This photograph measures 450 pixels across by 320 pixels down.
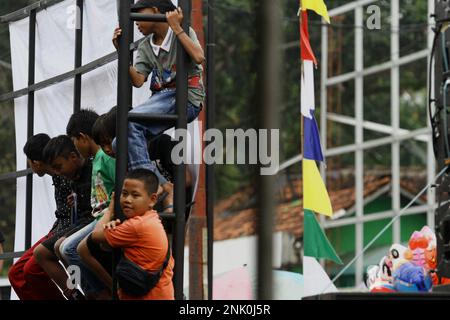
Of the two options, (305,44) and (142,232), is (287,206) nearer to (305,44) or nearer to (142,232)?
(305,44)

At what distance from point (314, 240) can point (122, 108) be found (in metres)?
2.87

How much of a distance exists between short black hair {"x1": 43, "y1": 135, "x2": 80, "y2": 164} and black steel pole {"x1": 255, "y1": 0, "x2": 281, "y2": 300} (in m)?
4.42

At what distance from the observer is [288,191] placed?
23.4 meters

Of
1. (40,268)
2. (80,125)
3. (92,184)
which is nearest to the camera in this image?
(92,184)

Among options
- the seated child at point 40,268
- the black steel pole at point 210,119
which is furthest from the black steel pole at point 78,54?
the black steel pole at point 210,119

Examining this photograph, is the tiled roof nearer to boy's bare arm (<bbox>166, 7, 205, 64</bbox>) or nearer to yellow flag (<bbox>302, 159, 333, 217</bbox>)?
yellow flag (<bbox>302, 159, 333, 217</bbox>)

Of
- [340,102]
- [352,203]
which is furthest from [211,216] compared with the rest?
[340,102]

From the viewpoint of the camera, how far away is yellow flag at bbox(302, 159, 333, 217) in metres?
8.73

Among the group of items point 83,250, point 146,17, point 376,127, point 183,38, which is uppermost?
point 376,127

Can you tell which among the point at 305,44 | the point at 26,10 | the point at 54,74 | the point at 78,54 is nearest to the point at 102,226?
the point at 78,54

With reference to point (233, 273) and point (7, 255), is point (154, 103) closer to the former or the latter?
point (7, 255)

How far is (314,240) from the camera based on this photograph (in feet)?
28.7

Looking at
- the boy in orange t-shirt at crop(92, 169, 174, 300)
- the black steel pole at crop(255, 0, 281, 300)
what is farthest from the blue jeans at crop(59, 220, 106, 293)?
the black steel pole at crop(255, 0, 281, 300)

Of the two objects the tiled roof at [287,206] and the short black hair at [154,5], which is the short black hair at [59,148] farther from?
the tiled roof at [287,206]
